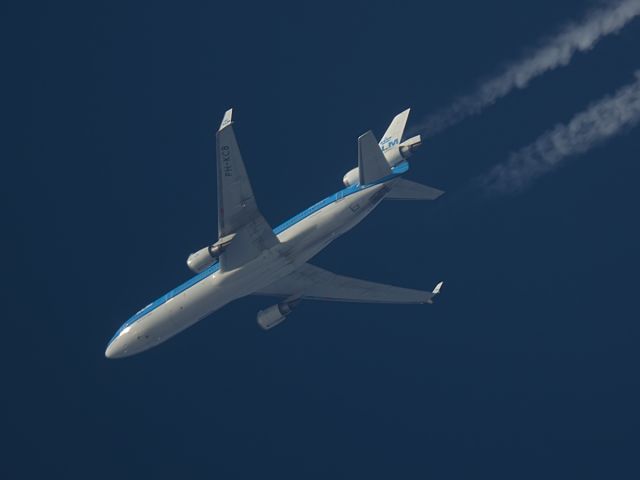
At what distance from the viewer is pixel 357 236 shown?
7525 cm

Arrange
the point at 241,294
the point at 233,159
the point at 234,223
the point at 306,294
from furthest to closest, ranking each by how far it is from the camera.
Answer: the point at 306,294
the point at 241,294
the point at 234,223
the point at 233,159

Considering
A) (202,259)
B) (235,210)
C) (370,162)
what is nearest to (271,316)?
(202,259)

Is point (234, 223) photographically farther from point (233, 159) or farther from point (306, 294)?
point (306, 294)

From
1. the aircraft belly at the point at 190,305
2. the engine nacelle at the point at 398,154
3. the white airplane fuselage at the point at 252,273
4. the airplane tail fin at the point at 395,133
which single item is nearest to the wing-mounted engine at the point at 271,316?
the white airplane fuselage at the point at 252,273

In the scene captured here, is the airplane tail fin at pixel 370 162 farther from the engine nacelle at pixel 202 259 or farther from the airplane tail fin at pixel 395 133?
the engine nacelle at pixel 202 259

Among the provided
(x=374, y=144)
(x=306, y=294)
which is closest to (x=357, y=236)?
(x=306, y=294)

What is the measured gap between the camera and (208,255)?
→ 197 feet

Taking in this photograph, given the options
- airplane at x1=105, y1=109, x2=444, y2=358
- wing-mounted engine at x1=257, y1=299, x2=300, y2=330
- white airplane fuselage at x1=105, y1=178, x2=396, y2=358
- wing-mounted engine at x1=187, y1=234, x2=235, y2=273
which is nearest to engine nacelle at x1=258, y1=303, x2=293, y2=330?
wing-mounted engine at x1=257, y1=299, x2=300, y2=330

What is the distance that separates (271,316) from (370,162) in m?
13.5

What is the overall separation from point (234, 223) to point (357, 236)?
17688 mm

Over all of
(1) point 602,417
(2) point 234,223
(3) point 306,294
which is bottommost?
(1) point 602,417

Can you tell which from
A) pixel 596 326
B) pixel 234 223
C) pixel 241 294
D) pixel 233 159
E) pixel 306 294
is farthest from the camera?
pixel 596 326

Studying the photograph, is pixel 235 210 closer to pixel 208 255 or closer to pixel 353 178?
pixel 208 255

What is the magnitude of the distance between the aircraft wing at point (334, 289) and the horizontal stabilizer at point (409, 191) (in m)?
8.57
